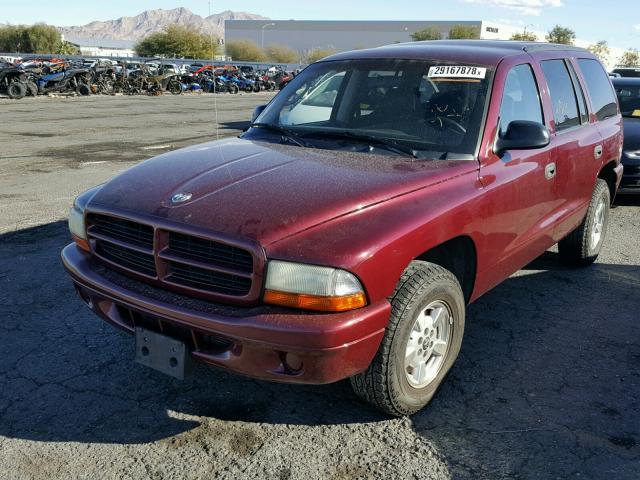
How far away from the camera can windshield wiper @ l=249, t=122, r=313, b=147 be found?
149 inches

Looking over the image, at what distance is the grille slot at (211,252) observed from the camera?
263cm

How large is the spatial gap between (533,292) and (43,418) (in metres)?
3.64

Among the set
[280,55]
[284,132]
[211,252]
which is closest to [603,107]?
[284,132]

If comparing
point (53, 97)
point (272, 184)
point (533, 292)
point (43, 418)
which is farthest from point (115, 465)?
point (53, 97)

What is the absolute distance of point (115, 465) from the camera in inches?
109

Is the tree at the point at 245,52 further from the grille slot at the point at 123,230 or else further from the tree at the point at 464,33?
the grille slot at the point at 123,230

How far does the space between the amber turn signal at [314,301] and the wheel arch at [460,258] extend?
2.22ft

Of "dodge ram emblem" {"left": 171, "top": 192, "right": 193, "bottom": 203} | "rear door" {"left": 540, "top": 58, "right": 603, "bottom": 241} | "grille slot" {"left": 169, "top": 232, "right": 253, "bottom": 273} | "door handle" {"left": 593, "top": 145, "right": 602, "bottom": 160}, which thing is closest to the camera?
"grille slot" {"left": 169, "top": 232, "right": 253, "bottom": 273}

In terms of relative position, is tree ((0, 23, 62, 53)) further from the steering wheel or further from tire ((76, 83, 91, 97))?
the steering wheel

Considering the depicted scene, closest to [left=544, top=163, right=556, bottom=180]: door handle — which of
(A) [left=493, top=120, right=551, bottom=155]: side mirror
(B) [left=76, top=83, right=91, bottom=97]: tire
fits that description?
(A) [left=493, top=120, right=551, bottom=155]: side mirror

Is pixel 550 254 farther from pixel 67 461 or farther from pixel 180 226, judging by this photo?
pixel 67 461

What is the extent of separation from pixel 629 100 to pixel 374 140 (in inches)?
279

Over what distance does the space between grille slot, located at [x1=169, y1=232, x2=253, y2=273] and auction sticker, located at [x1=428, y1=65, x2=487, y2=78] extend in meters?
1.87

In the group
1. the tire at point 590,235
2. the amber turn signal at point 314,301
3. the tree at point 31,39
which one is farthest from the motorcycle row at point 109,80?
the tree at point 31,39
